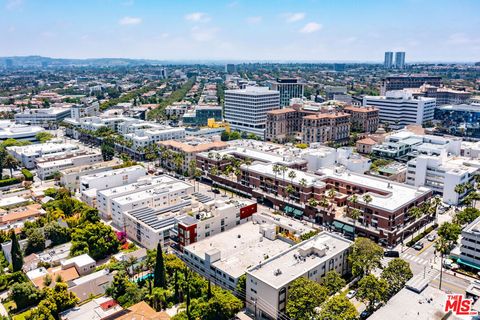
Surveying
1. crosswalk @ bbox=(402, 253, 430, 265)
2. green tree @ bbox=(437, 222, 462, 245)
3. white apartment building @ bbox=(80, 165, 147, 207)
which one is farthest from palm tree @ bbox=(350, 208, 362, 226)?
white apartment building @ bbox=(80, 165, 147, 207)

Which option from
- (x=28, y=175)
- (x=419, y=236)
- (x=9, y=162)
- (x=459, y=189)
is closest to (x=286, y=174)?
(x=419, y=236)

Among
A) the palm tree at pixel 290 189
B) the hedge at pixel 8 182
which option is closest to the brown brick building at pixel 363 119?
the palm tree at pixel 290 189

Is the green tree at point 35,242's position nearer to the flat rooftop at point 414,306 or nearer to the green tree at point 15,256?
the green tree at point 15,256

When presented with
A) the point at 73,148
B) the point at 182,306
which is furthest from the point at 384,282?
the point at 73,148

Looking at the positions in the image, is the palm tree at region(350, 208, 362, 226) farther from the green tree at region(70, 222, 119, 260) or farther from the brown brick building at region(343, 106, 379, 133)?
the brown brick building at region(343, 106, 379, 133)

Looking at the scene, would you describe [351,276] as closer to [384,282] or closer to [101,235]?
[384,282]

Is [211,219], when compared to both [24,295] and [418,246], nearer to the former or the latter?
[24,295]

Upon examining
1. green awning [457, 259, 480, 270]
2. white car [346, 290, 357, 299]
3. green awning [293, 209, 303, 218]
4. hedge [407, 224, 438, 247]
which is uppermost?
green awning [293, 209, 303, 218]
